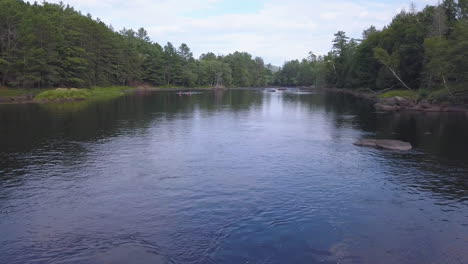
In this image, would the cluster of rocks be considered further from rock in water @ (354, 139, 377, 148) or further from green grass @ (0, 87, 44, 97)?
green grass @ (0, 87, 44, 97)

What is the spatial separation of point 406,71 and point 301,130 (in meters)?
62.1

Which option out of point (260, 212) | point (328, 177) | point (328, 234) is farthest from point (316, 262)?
point (328, 177)

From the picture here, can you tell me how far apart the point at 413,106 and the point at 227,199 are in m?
67.4

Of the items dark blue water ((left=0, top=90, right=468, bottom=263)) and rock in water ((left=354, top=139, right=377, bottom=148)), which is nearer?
dark blue water ((left=0, top=90, right=468, bottom=263))

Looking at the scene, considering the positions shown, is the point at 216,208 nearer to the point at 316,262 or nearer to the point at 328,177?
the point at 316,262

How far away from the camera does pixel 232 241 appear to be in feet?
52.1

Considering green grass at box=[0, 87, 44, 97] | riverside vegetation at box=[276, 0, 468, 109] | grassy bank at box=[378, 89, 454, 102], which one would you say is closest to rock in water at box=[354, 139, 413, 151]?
riverside vegetation at box=[276, 0, 468, 109]

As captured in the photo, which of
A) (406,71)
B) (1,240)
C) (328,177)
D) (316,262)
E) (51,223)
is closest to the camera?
(316,262)

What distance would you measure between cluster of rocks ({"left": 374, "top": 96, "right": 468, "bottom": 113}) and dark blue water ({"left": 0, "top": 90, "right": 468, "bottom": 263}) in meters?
31.8

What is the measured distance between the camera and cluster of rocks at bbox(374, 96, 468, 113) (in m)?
67.9

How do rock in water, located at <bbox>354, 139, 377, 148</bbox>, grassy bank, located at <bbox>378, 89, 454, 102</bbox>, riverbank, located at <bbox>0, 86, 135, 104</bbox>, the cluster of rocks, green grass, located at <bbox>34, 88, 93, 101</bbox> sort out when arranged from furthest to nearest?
green grass, located at <bbox>34, 88, 93, 101</bbox> < riverbank, located at <bbox>0, 86, 135, 104</bbox> < grassy bank, located at <bbox>378, 89, 454, 102</bbox> < the cluster of rocks < rock in water, located at <bbox>354, 139, 377, 148</bbox>

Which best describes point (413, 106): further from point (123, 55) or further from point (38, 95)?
point (123, 55)

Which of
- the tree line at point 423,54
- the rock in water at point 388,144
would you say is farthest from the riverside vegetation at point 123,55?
the rock in water at point 388,144

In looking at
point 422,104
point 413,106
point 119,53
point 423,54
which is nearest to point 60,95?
point 119,53
